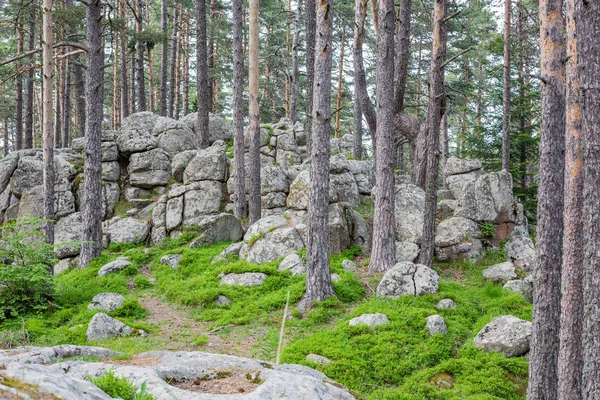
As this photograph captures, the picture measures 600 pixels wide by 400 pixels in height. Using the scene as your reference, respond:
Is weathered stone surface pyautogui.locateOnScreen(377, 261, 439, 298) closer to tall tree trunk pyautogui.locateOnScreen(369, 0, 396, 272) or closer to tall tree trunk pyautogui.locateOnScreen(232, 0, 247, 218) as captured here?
tall tree trunk pyautogui.locateOnScreen(369, 0, 396, 272)

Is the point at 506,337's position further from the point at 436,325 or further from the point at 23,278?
the point at 23,278

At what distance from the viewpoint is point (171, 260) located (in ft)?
41.7

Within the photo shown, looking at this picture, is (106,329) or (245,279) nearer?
(106,329)

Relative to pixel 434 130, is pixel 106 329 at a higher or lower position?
lower

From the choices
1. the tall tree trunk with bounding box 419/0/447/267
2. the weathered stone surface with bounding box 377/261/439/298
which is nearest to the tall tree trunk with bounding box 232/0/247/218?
the tall tree trunk with bounding box 419/0/447/267

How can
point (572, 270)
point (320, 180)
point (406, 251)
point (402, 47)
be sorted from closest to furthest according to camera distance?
point (572, 270), point (320, 180), point (406, 251), point (402, 47)

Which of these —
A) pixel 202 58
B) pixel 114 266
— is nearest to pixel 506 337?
pixel 114 266

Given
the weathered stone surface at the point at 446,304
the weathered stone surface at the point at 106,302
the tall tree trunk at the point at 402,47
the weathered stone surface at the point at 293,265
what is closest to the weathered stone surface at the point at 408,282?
the weathered stone surface at the point at 446,304

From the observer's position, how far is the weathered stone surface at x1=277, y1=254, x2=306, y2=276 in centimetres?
1103

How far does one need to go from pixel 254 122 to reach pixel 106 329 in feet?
28.6

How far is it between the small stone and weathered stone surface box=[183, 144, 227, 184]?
678cm

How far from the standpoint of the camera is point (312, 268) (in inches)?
378

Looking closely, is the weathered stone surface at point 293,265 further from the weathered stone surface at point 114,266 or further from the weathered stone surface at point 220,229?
the weathered stone surface at point 114,266

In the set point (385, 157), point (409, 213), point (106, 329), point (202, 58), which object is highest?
point (202, 58)
